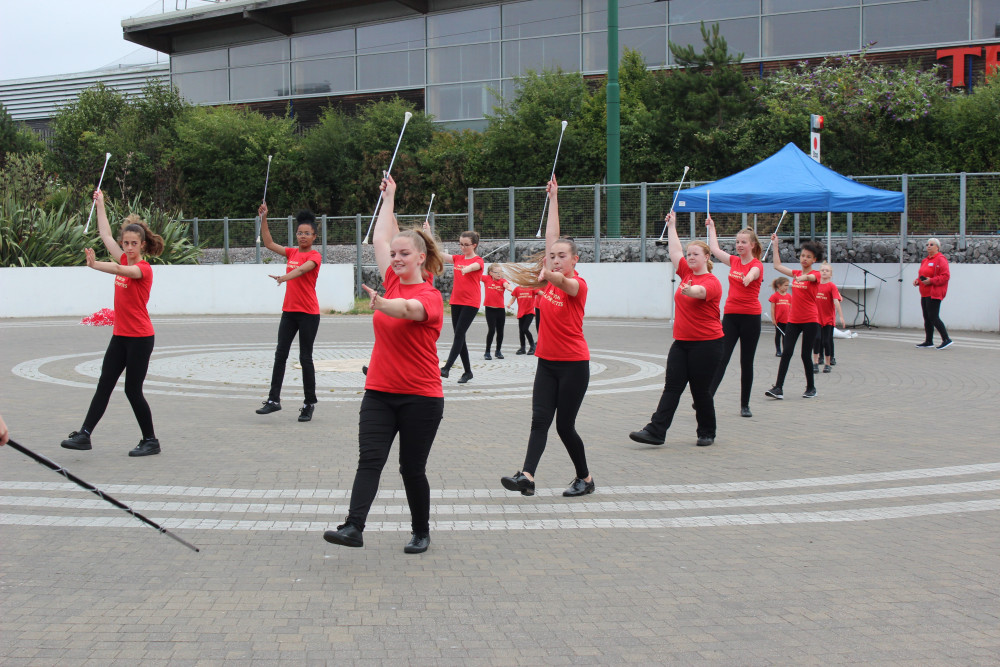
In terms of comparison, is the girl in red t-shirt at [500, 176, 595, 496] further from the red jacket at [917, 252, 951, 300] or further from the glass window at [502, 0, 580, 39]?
the glass window at [502, 0, 580, 39]

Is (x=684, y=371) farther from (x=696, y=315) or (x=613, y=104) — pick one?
(x=613, y=104)

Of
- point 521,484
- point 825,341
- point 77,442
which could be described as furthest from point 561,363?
point 825,341

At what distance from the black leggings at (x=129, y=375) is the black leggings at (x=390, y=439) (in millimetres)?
3188

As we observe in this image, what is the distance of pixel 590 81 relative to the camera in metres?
32.0

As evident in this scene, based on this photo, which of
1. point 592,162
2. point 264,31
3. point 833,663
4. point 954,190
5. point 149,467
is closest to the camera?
point 833,663

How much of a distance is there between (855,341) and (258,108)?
1117 inches

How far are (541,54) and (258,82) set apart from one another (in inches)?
487

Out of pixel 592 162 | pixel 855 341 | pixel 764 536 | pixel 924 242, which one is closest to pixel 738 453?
pixel 764 536

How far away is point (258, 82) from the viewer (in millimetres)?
38969

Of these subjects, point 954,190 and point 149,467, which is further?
point 954,190

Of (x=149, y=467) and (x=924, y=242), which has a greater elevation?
(x=924, y=242)

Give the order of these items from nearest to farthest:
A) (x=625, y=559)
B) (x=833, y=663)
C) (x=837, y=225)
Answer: (x=833, y=663) → (x=625, y=559) → (x=837, y=225)

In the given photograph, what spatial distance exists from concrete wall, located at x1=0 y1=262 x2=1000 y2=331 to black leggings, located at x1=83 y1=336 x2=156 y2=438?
14.7 m

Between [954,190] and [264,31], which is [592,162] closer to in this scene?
[954,190]
